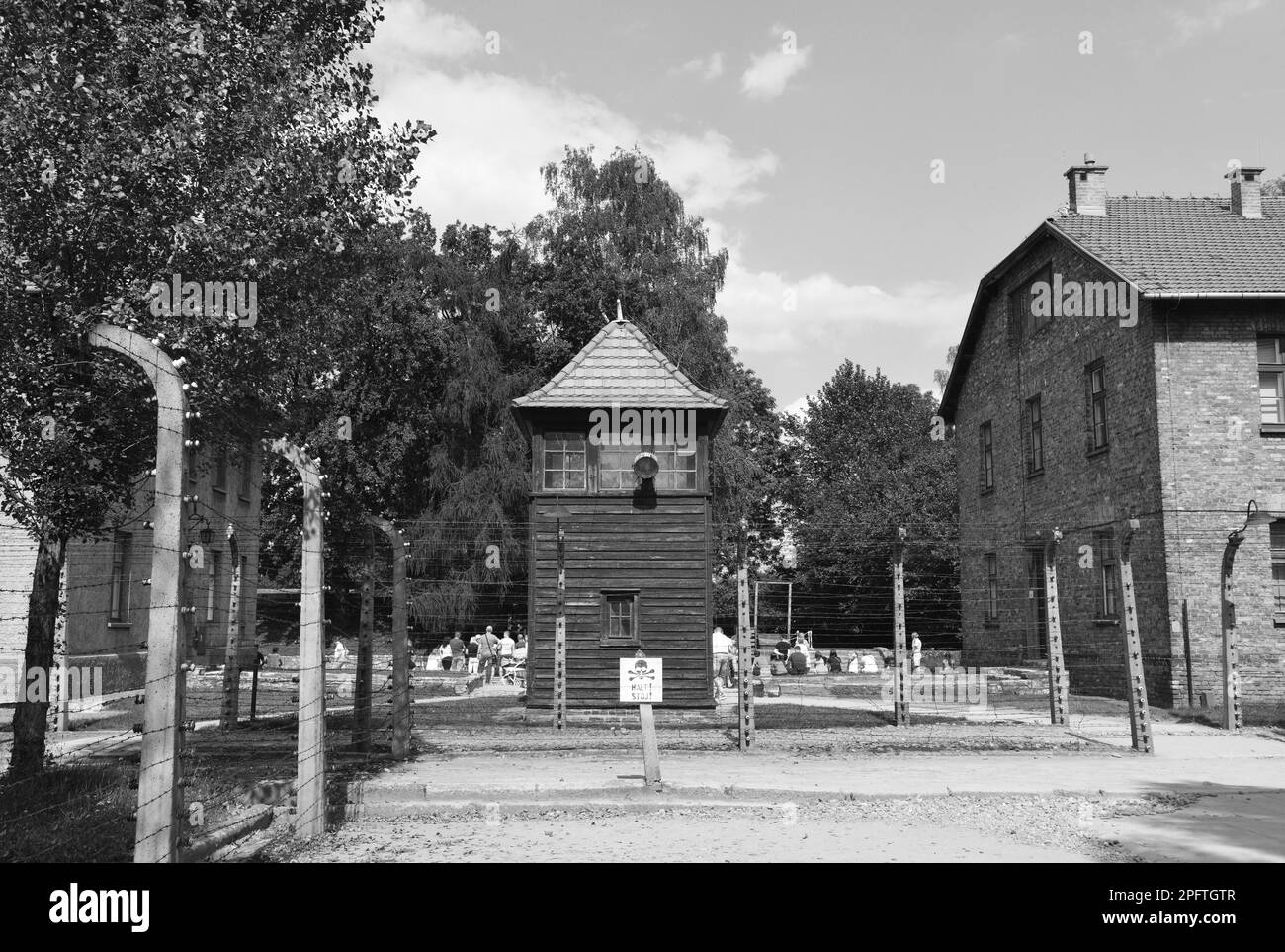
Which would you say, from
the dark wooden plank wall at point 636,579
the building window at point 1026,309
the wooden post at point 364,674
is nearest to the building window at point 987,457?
the building window at point 1026,309

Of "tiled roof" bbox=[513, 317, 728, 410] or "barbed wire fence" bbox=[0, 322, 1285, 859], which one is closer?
"barbed wire fence" bbox=[0, 322, 1285, 859]

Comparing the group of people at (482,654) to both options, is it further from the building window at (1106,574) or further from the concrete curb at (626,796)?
the concrete curb at (626,796)

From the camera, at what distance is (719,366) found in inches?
1574

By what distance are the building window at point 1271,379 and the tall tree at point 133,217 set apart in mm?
18812

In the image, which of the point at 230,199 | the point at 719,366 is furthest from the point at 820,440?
the point at 230,199

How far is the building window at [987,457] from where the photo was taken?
103 ft

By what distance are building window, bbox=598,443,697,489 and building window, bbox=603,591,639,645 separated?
6.18 ft

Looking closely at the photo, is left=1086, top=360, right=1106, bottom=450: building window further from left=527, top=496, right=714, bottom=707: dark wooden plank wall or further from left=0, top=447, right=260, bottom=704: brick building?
left=0, top=447, right=260, bottom=704: brick building

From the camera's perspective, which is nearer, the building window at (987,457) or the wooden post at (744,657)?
the wooden post at (744,657)

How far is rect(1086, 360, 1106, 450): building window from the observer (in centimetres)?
2430

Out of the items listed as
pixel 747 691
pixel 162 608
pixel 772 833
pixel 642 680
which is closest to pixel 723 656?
pixel 747 691

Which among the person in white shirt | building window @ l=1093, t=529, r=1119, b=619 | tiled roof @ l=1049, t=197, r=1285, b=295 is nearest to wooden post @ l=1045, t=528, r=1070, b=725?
building window @ l=1093, t=529, r=1119, b=619

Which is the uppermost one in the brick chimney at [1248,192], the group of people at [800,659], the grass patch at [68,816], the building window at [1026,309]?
the brick chimney at [1248,192]
